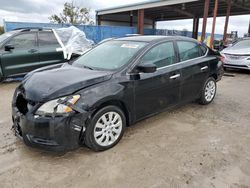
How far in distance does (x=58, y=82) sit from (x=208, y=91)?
3.36 metres

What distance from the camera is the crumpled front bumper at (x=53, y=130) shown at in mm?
2527

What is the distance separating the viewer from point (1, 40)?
648 cm

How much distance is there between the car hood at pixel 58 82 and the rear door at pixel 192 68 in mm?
1670

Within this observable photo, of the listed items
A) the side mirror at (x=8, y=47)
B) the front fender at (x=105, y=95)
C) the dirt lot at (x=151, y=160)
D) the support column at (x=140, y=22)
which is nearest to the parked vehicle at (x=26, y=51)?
the side mirror at (x=8, y=47)

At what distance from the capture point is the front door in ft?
10.8

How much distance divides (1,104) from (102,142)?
10.5 ft

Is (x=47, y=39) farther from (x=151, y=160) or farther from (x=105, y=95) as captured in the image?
(x=151, y=160)

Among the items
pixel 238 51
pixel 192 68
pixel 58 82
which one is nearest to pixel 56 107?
pixel 58 82

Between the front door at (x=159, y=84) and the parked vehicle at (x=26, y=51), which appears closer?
the front door at (x=159, y=84)

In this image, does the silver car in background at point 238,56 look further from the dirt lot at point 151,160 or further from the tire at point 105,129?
the tire at point 105,129

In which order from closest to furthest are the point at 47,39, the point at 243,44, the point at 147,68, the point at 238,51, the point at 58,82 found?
the point at 58,82, the point at 147,68, the point at 47,39, the point at 238,51, the point at 243,44

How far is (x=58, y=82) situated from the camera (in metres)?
2.77

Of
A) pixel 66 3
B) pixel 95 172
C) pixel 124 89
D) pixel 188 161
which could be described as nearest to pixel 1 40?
pixel 124 89

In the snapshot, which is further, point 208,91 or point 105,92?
point 208,91
